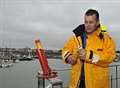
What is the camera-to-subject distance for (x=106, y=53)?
4.38 meters

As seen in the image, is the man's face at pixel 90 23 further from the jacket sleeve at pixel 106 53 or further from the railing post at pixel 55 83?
the railing post at pixel 55 83

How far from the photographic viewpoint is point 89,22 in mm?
4465

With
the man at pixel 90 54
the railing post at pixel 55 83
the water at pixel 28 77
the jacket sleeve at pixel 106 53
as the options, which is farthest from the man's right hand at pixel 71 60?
the water at pixel 28 77

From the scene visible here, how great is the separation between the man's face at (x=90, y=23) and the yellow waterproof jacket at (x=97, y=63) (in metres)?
0.06

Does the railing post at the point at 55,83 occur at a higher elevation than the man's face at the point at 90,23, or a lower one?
lower

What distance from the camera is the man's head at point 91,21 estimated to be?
4.46m

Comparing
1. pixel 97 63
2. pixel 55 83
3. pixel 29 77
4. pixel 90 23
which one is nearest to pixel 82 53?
pixel 97 63

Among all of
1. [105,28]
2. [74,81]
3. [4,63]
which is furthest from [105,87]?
[4,63]

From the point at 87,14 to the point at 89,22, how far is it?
9cm

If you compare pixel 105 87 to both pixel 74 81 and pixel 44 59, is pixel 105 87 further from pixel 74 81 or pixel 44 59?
pixel 44 59

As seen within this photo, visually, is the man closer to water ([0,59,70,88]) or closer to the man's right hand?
the man's right hand

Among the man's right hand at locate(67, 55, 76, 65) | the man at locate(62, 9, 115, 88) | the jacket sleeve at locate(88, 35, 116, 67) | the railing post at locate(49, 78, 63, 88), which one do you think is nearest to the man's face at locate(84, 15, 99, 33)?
the man at locate(62, 9, 115, 88)

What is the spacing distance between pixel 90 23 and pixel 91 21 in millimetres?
24

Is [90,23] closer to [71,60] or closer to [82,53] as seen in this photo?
[82,53]
